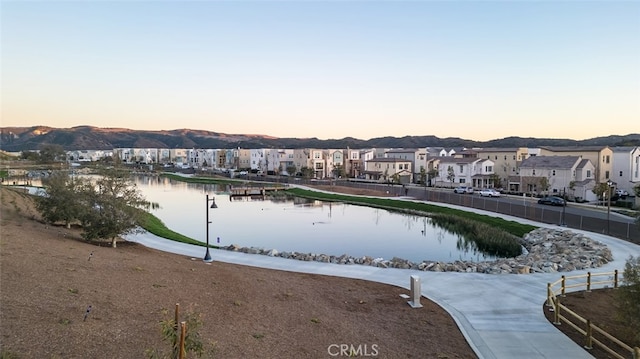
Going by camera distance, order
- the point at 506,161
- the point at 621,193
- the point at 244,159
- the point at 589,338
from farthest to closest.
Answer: the point at 244,159
the point at 506,161
the point at 621,193
the point at 589,338

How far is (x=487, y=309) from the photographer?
12.7m

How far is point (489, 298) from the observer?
540 inches

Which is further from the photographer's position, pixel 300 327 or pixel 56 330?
pixel 300 327

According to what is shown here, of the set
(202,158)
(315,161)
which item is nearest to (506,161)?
(315,161)

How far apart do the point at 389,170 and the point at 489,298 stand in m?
58.7

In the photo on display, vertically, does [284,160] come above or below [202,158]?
below

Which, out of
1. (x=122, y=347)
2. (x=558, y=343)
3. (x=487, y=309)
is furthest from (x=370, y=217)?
(x=122, y=347)

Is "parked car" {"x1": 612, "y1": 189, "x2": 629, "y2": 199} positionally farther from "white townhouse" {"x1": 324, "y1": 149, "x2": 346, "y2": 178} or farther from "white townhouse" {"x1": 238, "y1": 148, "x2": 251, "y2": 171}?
"white townhouse" {"x1": 238, "y1": 148, "x2": 251, "y2": 171}

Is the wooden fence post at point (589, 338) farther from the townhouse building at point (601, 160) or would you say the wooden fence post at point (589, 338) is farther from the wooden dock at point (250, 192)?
the wooden dock at point (250, 192)

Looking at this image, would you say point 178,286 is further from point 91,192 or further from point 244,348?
point 91,192

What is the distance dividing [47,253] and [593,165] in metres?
53.0

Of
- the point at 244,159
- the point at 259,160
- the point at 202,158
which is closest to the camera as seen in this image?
the point at 259,160

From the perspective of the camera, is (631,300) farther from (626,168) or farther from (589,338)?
(626,168)

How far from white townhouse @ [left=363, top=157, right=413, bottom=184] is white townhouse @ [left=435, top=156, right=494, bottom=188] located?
7.41 m
